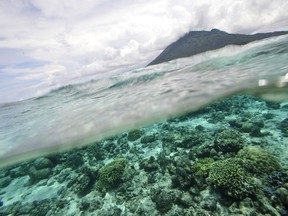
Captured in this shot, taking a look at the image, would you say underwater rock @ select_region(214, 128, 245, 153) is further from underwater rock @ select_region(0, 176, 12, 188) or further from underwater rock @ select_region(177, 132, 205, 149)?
underwater rock @ select_region(0, 176, 12, 188)

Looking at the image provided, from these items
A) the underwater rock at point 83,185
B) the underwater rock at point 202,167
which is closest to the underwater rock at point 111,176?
the underwater rock at point 83,185

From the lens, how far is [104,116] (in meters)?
15.8

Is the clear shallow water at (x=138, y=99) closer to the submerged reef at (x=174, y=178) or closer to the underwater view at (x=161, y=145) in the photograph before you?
the underwater view at (x=161, y=145)

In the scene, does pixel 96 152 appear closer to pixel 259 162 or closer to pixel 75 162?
pixel 75 162

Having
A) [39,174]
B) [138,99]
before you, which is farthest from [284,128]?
[39,174]

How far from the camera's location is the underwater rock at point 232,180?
6.89 meters

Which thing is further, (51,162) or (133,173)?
(51,162)

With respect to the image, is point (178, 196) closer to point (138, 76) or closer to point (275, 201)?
point (275, 201)

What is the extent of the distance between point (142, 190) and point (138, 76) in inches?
513

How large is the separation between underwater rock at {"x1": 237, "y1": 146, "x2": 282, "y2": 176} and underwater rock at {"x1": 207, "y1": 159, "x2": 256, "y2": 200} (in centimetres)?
56

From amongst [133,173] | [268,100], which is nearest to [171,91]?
[133,173]

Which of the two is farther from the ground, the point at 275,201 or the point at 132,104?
the point at 132,104

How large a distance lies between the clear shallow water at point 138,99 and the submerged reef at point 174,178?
2443 millimetres

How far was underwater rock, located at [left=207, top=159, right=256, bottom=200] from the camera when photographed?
6891 millimetres
